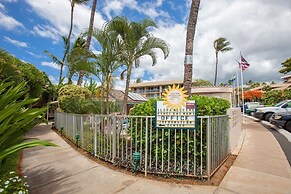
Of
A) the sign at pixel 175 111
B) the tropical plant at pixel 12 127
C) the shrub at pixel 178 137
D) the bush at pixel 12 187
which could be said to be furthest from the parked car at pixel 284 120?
the bush at pixel 12 187

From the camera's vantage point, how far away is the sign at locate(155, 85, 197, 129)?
393 cm

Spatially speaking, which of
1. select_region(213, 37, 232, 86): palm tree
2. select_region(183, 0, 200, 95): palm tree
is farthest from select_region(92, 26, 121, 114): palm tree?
select_region(213, 37, 232, 86): palm tree

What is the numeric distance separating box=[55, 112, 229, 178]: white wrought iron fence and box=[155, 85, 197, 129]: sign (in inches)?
5.5

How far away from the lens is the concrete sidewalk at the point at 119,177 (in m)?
3.38

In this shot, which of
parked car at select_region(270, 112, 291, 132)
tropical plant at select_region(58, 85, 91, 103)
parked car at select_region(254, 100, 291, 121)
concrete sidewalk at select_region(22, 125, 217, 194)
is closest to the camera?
concrete sidewalk at select_region(22, 125, 217, 194)

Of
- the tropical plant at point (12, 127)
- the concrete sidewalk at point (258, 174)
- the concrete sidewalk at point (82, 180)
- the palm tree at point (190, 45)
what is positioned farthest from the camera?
the palm tree at point (190, 45)

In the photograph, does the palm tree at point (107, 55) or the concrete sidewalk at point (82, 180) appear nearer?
the concrete sidewalk at point (82, 180)

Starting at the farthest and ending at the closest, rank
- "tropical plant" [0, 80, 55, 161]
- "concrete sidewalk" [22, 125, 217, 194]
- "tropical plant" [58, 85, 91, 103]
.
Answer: "tropical plant" [58, 85, 91, 103] → "concrete sidewalk" [22, 125, 217, 194] → "tropical plant" [0, 80, 55, 161]

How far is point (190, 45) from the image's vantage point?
572 centimetres

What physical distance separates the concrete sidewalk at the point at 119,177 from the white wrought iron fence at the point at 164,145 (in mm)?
350

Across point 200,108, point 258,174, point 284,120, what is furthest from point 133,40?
point 284,120

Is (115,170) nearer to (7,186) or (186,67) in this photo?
(7,186)

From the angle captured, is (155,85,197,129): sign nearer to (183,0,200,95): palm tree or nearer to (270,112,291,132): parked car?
(183,0,200,95): palm tree

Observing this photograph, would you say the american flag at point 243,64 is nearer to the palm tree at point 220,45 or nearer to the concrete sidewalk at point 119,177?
the concrete sidewalk at point 119,177
